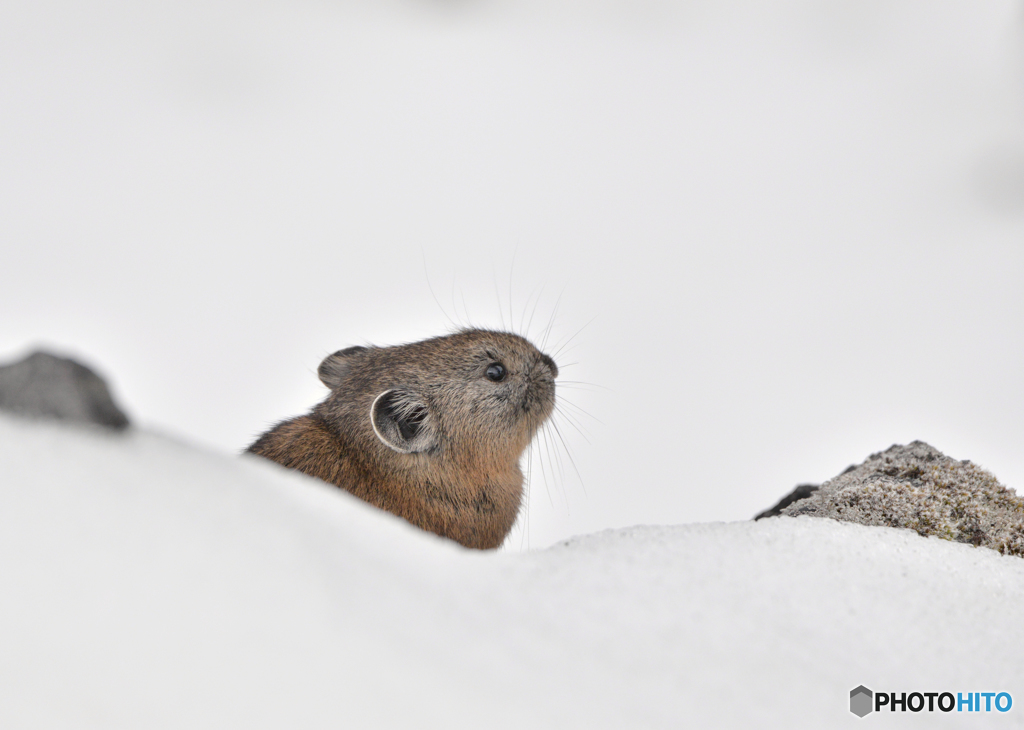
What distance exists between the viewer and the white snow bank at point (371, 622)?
1.50 m

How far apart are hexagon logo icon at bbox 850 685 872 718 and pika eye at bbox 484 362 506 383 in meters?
2.64

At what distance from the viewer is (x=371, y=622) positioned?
5.56ft

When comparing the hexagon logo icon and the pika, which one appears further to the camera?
the pika

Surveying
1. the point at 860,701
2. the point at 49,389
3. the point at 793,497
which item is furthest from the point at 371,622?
the point at 793,497

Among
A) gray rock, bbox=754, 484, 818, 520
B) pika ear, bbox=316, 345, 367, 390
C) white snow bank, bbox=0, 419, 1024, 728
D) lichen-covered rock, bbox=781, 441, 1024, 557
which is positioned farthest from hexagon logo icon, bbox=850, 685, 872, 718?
pika ear, bbox=316, 345, 367, 390

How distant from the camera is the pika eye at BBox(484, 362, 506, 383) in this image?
13.9 feet

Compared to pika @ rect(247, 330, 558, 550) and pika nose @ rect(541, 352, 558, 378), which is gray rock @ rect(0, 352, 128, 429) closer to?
pika @ rect(247, 330, 558, 550)

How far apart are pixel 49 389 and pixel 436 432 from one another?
2270 millimetres

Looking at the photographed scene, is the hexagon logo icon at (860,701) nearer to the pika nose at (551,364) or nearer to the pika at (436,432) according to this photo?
the pika at (436,432)

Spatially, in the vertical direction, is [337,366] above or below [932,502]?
above

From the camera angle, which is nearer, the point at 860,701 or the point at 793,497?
the point at 860,701

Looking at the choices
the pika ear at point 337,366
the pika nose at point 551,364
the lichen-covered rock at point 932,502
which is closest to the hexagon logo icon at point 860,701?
the lichen-covered rock at point 932,502

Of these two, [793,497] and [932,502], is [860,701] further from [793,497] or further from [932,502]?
[793,497]

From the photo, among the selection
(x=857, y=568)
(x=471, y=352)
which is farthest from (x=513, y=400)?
(x=857, y=568)
